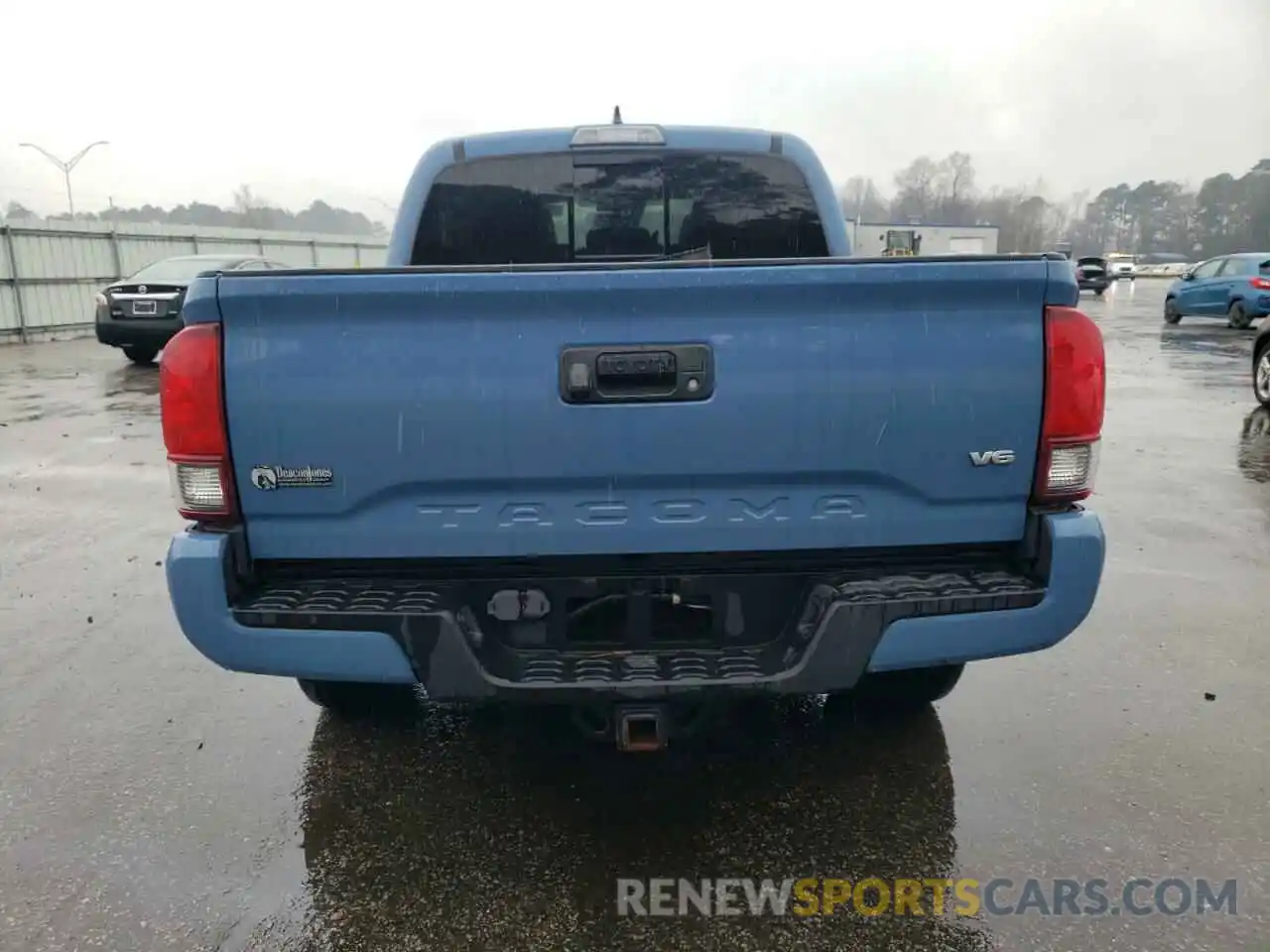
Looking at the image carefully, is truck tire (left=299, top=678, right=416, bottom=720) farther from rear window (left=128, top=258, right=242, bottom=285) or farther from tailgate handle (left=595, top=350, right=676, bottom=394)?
rear window (left=128, top=258, right=242, bottom=285)

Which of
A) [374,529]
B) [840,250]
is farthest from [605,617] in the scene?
[840,250]

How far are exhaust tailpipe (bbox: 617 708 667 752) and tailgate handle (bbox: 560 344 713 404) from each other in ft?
2.64

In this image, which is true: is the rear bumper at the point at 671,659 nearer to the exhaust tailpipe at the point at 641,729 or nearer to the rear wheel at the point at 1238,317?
the exhaust tailpipe at the point at 641,729

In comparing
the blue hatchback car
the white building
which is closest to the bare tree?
the white building

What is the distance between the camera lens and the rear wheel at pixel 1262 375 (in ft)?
33.8

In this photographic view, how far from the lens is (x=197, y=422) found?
7.90 ft

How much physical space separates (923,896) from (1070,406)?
140 centimetres

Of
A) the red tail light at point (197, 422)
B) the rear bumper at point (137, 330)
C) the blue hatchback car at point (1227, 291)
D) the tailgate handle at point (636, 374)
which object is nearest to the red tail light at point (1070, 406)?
the tailgate handle at point (636, 374)

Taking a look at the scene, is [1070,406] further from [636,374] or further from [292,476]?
[292,476]

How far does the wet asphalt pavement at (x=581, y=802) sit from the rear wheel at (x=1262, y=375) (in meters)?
6.74

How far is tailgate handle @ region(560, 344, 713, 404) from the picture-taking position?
2.40m

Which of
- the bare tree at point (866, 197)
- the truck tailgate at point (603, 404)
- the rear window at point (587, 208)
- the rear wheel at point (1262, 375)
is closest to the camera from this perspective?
the truck tailgate at point (603, 404)

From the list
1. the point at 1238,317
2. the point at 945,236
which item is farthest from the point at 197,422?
the point at 945,236

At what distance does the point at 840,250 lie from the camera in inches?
166
